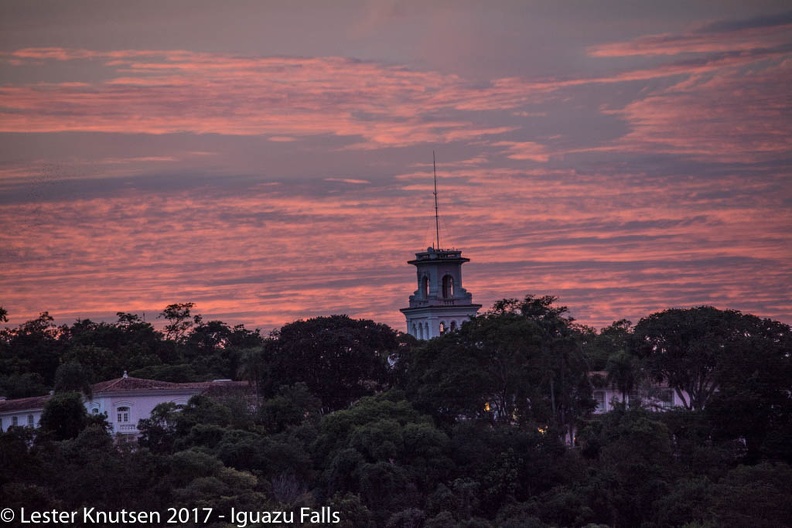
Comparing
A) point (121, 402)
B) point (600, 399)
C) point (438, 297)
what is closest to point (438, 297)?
point (438, 297)

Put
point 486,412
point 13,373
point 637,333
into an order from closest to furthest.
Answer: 1. point 486,412
2. point 637,333
3. point 13,373

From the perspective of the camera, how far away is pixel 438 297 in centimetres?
11088

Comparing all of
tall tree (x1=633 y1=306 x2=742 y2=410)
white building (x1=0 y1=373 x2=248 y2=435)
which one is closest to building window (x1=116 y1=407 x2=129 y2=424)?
white building (x1=0 y1=373 x2=248 y2=435)

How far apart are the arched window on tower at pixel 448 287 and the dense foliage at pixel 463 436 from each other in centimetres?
1975

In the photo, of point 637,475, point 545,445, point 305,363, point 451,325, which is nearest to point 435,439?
point 545,445

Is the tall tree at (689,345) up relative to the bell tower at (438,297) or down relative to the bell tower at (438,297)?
down

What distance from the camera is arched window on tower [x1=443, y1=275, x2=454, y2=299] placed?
112m

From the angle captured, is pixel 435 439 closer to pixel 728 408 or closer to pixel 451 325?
pixel 728 408

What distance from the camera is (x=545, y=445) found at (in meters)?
73.4

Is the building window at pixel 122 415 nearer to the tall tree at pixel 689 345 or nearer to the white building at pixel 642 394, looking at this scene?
the white building at pixel 642 394

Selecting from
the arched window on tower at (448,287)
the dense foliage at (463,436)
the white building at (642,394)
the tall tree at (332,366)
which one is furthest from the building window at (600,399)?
the arched window on tower at (448,287)

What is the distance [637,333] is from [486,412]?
10.4 metres

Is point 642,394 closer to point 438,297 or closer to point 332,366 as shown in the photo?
point 332,366

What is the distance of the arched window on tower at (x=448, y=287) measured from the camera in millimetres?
111688
